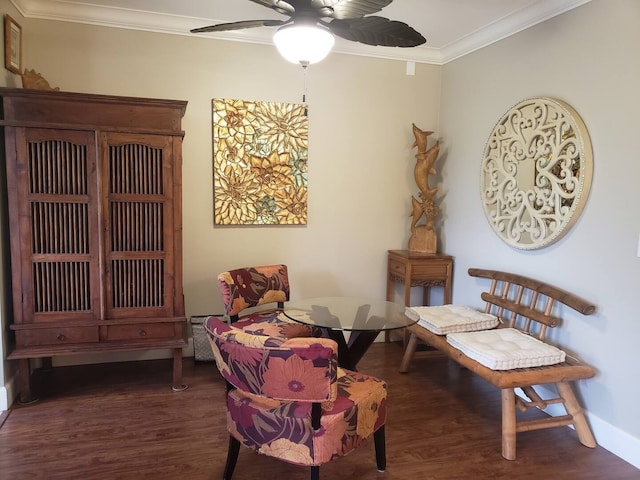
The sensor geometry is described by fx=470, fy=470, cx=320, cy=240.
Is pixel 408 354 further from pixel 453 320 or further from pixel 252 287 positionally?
pixel 252 287

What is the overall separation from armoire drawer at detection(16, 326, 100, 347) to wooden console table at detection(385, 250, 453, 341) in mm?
2254

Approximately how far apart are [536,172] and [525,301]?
0.84m

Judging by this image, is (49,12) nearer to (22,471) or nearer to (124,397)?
(124,397)

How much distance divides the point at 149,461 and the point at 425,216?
2807 millimetres

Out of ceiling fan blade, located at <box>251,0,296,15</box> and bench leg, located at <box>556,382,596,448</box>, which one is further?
bench leg, located at <box>556,382,596,448</box>

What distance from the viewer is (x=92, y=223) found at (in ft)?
9.51

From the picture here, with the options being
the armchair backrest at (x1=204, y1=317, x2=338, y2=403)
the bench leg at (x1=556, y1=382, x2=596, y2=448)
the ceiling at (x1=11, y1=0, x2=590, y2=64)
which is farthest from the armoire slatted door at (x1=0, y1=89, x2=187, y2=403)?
the bench leg at (x1=556, y1=382, x2=596, y2=448)

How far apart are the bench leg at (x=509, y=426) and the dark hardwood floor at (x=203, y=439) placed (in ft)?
0.14

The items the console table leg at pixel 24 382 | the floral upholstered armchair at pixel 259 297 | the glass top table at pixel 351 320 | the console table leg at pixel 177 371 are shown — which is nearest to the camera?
the glass top table at pixel 351 320

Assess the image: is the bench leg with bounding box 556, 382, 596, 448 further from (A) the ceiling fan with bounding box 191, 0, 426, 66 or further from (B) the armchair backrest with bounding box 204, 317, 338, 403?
(A) the ceiling fan with bounding box 191, 0, 426, 66

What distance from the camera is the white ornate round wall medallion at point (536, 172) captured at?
8.91 feet

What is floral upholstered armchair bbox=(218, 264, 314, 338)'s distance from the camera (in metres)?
2.98

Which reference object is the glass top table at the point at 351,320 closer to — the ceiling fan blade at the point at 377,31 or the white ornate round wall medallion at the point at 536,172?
the white ornate round wall medallion at the point at 536,172

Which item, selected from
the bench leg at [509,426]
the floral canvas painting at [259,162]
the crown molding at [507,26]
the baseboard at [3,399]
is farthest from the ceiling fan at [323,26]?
the baseboard at [3,399]
